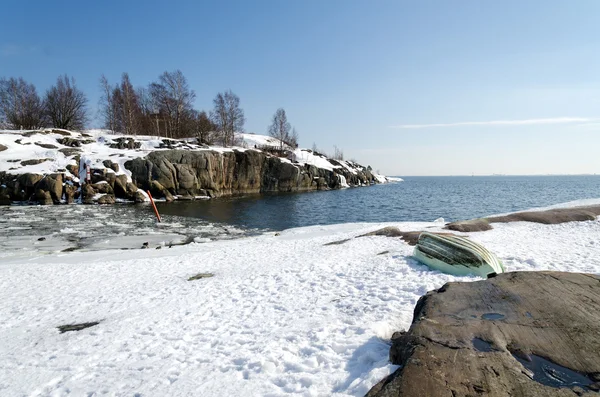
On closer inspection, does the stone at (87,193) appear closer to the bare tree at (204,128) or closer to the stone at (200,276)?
the stone at (200,276)

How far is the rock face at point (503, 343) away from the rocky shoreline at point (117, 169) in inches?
1520

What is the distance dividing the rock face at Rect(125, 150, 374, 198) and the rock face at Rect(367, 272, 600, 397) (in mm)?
40303

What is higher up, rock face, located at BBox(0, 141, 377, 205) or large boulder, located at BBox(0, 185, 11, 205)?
rock face, located at BBox(0, 141, 377, 205)

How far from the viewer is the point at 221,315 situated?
6.75 metres

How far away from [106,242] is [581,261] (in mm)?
20452

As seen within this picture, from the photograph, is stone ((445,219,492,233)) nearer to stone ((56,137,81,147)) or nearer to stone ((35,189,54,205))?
stone ((35,189,54,205))

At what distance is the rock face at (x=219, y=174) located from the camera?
39438 mm

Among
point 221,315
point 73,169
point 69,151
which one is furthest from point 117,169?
point 221,315

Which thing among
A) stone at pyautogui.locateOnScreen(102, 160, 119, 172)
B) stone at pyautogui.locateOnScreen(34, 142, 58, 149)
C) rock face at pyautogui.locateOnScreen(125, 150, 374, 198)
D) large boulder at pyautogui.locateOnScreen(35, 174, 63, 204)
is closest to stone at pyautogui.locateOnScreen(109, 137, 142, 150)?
stone at pyautogui.locateOnScreen(34, 142, 58, 149)

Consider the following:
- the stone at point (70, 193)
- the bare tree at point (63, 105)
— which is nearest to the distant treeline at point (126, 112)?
the bare tree at point (63, 105)

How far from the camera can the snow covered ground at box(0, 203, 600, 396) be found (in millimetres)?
4336

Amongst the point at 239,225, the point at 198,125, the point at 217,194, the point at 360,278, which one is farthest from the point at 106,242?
the point at 198,125

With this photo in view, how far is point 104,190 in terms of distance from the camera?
3550cm

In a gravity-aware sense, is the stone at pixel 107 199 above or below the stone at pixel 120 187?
below
